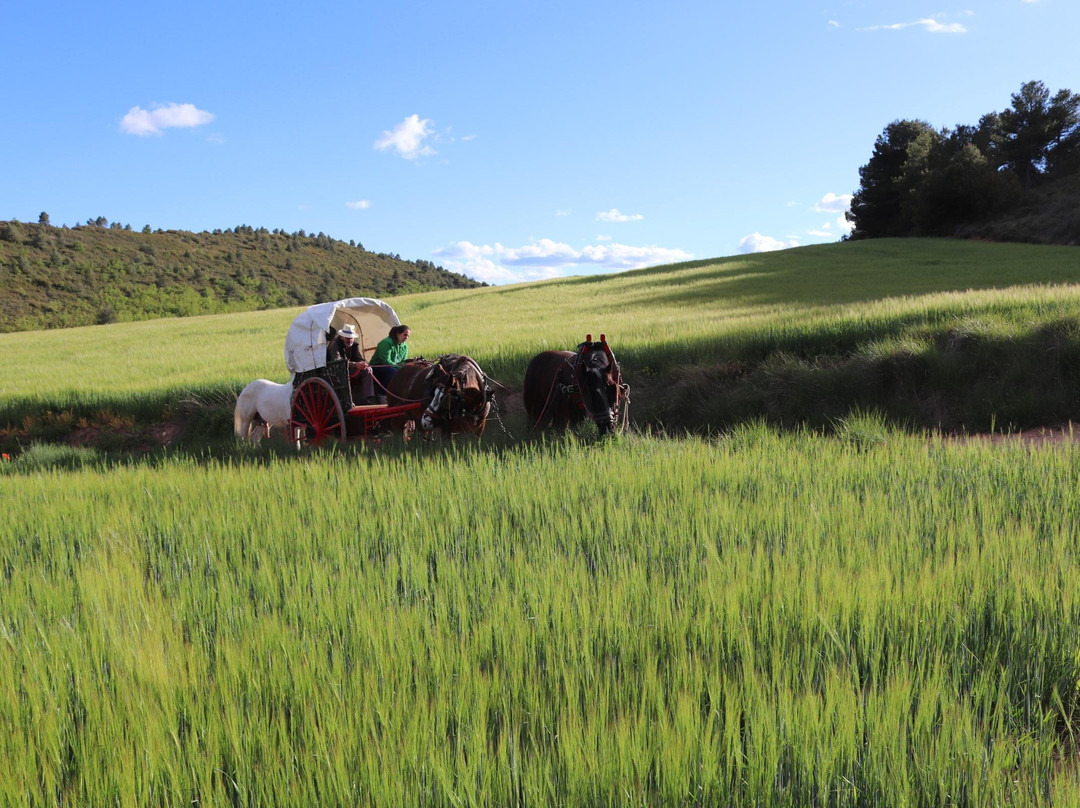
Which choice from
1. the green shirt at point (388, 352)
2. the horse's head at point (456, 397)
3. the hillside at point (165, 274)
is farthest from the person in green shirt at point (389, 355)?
the hillside at point (165, 274)

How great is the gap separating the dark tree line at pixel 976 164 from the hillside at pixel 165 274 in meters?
56.6

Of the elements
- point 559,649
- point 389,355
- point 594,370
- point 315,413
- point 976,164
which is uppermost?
point 976,164

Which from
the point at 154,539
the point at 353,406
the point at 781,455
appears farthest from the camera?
the point at 353,406

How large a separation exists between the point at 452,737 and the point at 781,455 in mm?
4375

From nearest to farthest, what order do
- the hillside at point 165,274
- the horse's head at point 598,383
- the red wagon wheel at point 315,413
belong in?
the horse's head at point 598,383, the red wagon wheel at point 315,413, the hillside at point 165,274

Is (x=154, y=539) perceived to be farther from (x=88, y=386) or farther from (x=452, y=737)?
(x=88, y=386)

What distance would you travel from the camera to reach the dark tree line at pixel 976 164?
1959 inches

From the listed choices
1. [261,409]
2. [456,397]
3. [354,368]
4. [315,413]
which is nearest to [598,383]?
[456,397]

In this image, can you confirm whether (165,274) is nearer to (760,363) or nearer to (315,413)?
(315,413)

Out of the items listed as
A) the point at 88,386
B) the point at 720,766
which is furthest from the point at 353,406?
the point at 88,386

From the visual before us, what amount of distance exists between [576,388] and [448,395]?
156 cm

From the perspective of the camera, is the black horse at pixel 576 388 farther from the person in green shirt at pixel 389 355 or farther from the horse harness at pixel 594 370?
the person in green shirt at pixel 389 355

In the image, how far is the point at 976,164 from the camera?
160 feet

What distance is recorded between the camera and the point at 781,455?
230 inches
